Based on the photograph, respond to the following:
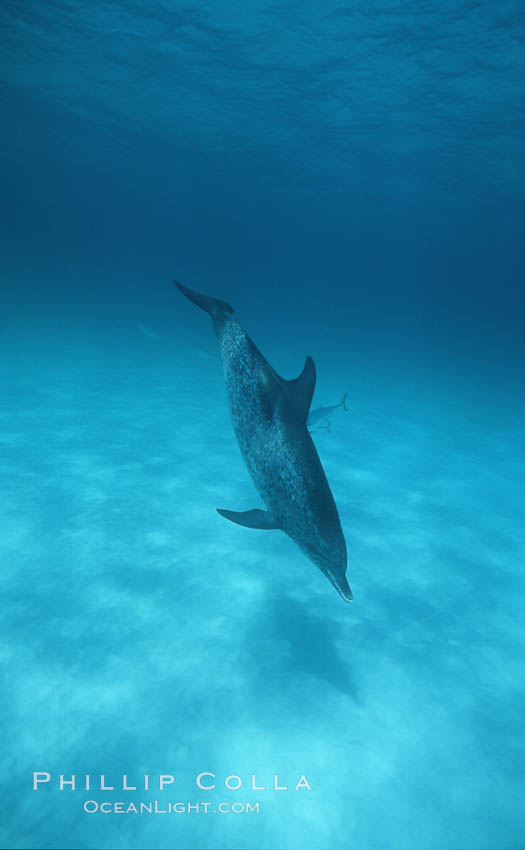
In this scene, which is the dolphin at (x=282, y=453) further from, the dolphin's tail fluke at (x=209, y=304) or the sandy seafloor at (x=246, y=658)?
the sandy seafloor at (x=246, y=658)

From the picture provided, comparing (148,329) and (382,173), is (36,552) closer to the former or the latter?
(148,329)

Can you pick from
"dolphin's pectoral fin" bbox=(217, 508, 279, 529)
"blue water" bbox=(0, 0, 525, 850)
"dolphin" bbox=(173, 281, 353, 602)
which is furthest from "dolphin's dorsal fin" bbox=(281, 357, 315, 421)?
"blue water" bbox=(0, 0, 525, 850)

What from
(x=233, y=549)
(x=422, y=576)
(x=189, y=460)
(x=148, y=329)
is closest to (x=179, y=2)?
(x=148, y=329)

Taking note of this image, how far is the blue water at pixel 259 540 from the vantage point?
3.39m

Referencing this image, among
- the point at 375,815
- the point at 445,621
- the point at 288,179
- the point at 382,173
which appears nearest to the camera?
the point at 375,815

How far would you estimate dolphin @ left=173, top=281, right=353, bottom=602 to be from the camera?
2648 mm

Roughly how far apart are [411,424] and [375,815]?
15166 millimetres

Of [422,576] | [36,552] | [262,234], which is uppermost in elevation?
[262,234]

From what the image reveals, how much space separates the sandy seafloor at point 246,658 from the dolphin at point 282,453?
6.70 ft

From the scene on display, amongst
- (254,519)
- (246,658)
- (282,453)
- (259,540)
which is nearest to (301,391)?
(282,453)

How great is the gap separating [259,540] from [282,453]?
4.37 metres

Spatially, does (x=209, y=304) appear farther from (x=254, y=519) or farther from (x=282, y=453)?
(x=254, y=519)

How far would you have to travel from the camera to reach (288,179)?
35.2 metres

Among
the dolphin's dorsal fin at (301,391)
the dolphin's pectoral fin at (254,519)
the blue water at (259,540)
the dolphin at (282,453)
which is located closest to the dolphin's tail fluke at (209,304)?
the dolphin at (282,453)
